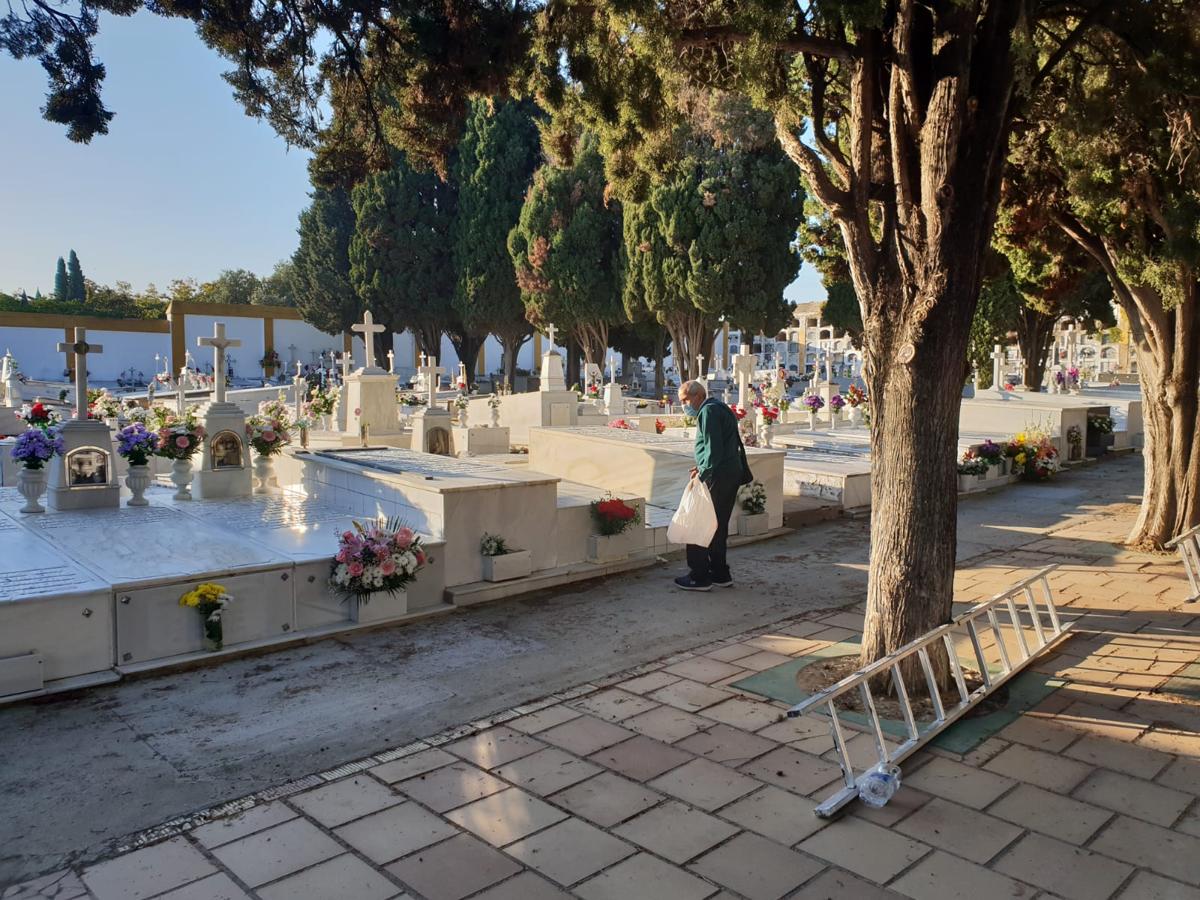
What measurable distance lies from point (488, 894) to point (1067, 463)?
1597 cm

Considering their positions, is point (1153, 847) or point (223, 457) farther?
point (223, 457)

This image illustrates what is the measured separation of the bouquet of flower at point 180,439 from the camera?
938 cm

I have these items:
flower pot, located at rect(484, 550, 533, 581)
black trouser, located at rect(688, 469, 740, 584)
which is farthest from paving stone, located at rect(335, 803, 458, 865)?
black trouser, located at rect(688, 469, 740, 584)

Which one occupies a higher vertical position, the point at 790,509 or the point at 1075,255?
the point at 1075,255

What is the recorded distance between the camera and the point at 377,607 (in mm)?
6844

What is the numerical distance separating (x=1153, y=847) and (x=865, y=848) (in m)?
1.13

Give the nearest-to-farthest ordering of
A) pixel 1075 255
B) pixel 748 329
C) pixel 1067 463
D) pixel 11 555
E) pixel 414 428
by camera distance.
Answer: pixel 11 555 < pixel 1075 255 < pixel 414 428 < pixel 1067 463 < pixel 748 329

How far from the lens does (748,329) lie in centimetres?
2967

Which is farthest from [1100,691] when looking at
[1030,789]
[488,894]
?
[488,894]

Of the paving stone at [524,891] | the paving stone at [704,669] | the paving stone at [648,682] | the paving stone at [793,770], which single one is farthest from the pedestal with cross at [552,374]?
the paving stone at [524,891]

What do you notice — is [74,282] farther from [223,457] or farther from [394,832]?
[394,832]

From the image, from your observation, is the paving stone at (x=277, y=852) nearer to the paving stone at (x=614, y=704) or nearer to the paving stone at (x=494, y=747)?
the paving stone at (x=494, y=747)

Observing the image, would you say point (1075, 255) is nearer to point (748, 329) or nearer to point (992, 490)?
point (992, 490)

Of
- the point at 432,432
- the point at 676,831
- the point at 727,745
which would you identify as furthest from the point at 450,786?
the point at 432,432
